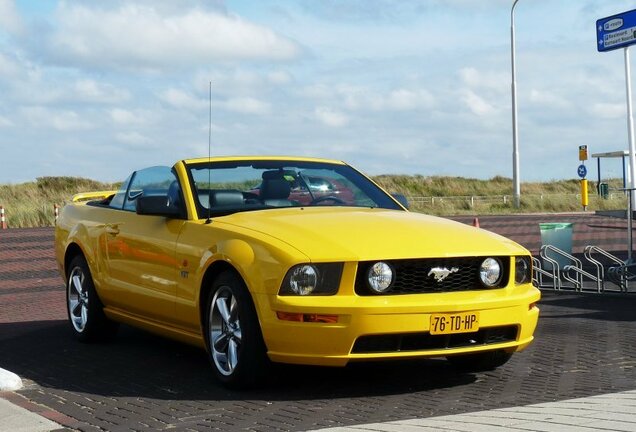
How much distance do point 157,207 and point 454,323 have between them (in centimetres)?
247

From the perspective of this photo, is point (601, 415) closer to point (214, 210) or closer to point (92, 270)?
point (214, 210)

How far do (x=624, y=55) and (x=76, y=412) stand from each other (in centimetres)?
2518

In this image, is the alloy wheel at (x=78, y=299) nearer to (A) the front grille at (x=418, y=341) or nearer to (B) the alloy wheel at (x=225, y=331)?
(B) the alloy wheel at (x=225, y=331)

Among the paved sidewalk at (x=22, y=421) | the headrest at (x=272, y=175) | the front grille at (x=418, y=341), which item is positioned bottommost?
the paved sidewalk at (x=22, y=421)

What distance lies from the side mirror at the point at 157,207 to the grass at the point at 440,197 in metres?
11.4

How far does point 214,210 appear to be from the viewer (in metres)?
7.84

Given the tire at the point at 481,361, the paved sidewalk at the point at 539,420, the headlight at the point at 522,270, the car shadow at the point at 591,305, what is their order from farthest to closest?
the car shadow at the point at 591,305, the tire at the point at 481,361, the headlight at the point at 522,270, the paved sidewalk at the point at 539,420

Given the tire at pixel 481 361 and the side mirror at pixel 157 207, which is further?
the side mirror at pixel 157 207

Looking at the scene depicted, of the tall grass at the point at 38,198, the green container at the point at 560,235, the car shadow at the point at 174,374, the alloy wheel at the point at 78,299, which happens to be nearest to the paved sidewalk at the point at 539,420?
the car shadow at the point at 174,374

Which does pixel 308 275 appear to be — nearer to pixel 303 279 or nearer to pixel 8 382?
pixel 303 279

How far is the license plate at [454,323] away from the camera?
6.60m

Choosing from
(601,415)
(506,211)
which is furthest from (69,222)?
(506,211)

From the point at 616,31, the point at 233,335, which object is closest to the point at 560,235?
the point at 233,335

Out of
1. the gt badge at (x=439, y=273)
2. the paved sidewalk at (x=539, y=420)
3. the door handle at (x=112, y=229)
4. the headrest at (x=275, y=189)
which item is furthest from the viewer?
the door handle at (x=112, y=229)
